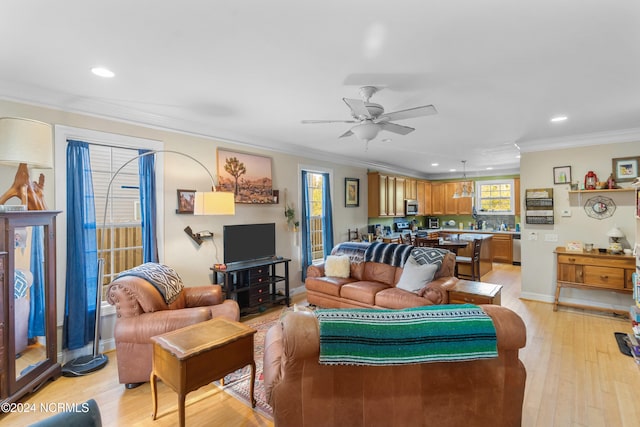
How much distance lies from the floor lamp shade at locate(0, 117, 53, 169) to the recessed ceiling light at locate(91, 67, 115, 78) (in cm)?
61

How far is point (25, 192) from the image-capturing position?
2.56 m

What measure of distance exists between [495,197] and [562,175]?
4378 millimetres

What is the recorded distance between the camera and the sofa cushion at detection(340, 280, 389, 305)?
3.93m

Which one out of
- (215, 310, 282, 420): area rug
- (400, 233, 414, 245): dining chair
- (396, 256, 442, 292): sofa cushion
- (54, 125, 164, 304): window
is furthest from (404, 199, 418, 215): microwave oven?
(54, 125, 164, 304): window

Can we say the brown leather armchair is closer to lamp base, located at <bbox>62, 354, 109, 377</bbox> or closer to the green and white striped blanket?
lamp base, located at <bbox>62, 354, 109, 377</bbox>

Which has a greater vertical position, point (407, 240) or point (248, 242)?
point (248, 242)

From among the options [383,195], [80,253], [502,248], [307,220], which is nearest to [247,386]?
[80,253]

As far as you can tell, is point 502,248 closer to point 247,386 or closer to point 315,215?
point 315,215

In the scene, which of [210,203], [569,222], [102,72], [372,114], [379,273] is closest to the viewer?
[102,72]

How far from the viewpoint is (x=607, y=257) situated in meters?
4.16

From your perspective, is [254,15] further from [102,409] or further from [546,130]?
[546,130]

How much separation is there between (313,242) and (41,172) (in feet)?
13.4

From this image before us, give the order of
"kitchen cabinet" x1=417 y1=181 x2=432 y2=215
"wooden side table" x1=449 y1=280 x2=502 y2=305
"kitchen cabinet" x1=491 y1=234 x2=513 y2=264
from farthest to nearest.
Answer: "kitchen cabinet" x1=417 y1=181 x2=432 y2=215 → "kitchen cabinet" x1=491 y1=234 x2=513 y2=264 → "wooden side table" x1=449 y1=280 x2=502 y2=305

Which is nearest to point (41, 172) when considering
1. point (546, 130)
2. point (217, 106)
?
point (217, 106)
